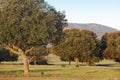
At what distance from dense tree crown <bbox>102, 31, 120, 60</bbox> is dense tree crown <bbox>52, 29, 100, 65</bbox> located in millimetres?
3739

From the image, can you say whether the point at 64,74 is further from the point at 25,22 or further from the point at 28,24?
the point at 25,22

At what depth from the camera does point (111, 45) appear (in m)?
138

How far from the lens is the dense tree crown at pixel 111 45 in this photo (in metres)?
135

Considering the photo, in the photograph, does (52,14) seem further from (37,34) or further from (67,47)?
(67,47)

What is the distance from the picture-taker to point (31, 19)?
55719mm

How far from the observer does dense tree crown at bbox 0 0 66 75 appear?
55.9 metres

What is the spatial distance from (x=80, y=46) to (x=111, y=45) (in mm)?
12667

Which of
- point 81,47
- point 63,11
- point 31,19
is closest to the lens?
point 31,19

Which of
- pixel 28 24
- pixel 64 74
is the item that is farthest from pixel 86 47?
pixel 28 24

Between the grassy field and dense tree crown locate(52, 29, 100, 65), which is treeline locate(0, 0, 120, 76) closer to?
the grassy field

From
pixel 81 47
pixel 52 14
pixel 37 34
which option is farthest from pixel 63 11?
pixel 81 47

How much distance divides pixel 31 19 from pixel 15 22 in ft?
7.88

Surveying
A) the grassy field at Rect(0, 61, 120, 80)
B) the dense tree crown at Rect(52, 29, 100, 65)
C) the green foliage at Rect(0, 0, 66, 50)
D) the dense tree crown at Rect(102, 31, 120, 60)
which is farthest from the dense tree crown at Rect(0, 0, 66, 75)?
the dense tree crown at Rect(102, 31, 120, 60)

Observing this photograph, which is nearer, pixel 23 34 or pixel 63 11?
pixel 23 34
